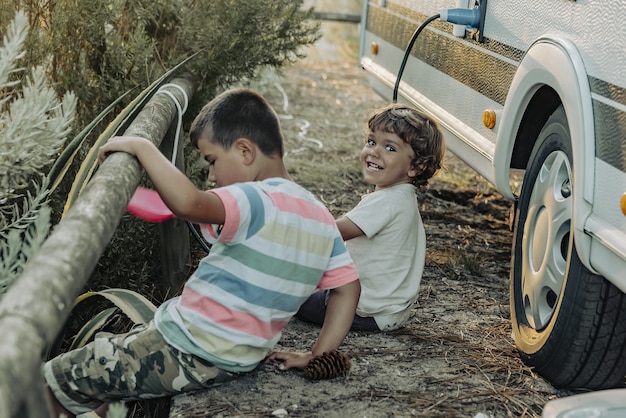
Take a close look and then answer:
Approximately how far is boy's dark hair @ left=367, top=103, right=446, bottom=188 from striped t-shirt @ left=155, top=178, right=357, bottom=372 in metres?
0.89

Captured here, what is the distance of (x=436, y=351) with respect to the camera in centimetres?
337

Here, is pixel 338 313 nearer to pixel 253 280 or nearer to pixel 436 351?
pixel 253 280

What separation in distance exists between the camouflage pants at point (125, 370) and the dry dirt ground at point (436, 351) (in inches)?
3.4

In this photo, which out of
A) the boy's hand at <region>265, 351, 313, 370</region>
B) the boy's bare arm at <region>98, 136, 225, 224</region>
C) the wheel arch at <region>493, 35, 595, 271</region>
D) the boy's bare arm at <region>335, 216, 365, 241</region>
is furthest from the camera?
Result: the boy's bare arm at <region>335, 216, 365, 241</region>

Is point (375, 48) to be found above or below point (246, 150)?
below

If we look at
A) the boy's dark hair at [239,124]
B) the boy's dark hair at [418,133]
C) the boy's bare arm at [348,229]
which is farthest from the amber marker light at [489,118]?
the boy's dark hair at [239,124]

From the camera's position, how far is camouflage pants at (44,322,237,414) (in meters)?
2.68

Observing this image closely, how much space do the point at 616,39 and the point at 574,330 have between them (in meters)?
0.91

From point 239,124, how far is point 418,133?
1.07 metres

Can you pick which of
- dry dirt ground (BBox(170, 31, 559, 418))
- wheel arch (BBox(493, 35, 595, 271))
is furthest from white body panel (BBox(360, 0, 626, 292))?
A: dry dirt ground (BBox(170, 31, 559, 418))

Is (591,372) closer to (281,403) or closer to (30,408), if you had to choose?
(281,403)

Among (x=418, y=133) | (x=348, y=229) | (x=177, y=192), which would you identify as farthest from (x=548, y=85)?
(x=177, y=192)

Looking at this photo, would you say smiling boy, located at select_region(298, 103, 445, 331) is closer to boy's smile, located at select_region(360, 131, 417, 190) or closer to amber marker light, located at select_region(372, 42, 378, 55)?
boy's smile, located at select_region(360, 131, 417, 190)

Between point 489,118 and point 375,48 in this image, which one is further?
point 375,48
